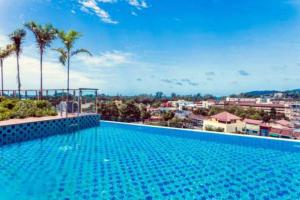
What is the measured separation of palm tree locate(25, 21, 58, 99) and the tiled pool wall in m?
5.34

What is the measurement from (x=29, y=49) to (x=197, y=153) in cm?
1557

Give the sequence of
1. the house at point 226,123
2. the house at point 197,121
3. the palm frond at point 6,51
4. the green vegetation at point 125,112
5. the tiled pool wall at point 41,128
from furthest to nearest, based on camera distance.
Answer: the house at point 197,121 → the house at point 226,123 → the green vegetation at point 125,112 → the palm frond at point 6,51 → the tiled pool wall at point 41,128

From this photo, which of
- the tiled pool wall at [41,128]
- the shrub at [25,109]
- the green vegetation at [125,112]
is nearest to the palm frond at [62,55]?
the shrub at [25,109]

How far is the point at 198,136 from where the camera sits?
10.0 metres

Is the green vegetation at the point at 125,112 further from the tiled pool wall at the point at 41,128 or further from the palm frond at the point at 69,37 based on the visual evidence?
the tiled pool wall at the point at 41,128

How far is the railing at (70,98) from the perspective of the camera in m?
11.5

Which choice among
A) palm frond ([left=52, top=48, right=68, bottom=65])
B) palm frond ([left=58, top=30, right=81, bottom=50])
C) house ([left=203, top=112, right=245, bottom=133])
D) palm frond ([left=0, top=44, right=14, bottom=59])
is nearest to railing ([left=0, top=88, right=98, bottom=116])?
palm frond ([left=52, top=48, right=68, bottom=65])

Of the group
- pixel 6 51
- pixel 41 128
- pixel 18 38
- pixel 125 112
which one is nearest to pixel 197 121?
pixel 125 112

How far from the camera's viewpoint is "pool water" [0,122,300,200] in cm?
423

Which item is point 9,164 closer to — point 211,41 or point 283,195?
point 283,195

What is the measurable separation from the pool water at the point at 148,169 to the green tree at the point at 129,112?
4195 centimetres

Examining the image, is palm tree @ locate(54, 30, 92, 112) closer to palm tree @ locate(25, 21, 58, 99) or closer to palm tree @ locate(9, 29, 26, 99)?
palm tree @ locate(25, 21, 58, 99)

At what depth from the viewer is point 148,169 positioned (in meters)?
5.60

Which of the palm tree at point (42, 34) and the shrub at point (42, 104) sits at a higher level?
the palm tree at point (42, 34)
